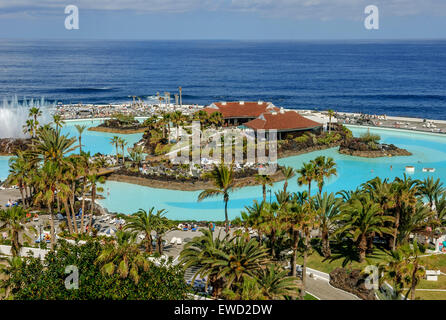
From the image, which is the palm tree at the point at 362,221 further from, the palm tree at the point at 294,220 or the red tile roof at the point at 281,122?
the red tile roof at the point at 281,122

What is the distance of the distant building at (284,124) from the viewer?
2323 inches

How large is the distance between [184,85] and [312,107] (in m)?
55.6

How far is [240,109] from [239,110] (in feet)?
1.33

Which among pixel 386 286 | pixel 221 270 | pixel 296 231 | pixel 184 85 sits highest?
pixel 184 85

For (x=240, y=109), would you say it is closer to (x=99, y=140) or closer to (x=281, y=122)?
(x=281, y=122)

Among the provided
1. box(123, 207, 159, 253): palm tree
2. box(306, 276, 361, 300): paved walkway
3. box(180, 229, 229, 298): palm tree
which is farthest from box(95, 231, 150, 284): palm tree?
box(306, 276, 361, 300): paved walkway

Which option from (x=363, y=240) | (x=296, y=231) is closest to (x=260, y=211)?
(x=296, y=231)

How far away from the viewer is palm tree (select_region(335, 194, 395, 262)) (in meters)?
26.9

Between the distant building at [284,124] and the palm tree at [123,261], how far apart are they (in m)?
38.5

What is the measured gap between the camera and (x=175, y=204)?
136 feet

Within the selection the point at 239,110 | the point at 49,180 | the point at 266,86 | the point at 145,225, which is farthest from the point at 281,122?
the point at 266,86

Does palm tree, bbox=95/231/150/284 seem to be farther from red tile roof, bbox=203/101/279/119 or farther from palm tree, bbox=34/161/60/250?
red tile roof, bbox=203/101/279/119

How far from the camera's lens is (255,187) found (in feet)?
148
